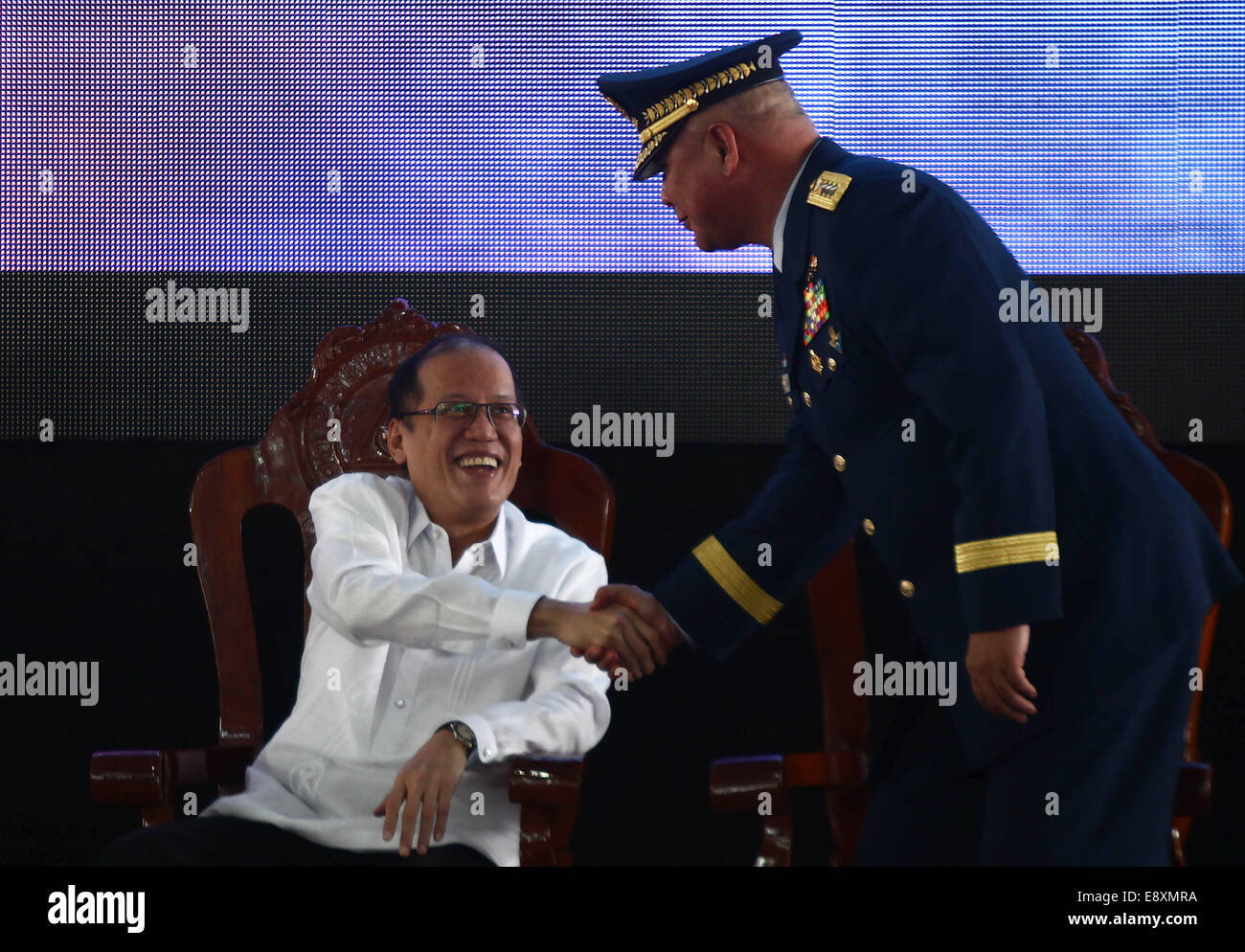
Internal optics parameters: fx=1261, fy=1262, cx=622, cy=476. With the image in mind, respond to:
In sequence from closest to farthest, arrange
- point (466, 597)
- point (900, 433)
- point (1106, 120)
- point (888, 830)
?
point (900, 433) → point (888, 830) → point (466, 597) → point (1106, 120)

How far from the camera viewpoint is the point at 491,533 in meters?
2.49

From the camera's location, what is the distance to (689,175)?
2049 mm

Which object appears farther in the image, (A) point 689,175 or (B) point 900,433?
(A) point 689,175

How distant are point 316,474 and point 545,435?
1.87 ft

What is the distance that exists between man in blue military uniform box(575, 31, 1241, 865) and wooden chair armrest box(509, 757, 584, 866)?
491 millimetres

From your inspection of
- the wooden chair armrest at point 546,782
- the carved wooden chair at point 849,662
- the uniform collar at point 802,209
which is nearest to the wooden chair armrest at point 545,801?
the wooden chair armrest at point 546,782

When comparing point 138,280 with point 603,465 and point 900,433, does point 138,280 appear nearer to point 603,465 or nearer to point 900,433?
point 603,465

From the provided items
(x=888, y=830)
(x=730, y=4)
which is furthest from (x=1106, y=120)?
(x=888, y=830)

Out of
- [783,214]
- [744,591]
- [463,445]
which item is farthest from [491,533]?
[783,214]

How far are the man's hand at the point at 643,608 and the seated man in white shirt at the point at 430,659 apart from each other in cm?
3

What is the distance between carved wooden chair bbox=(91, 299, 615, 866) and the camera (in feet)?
8.52

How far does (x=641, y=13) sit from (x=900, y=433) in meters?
1.56

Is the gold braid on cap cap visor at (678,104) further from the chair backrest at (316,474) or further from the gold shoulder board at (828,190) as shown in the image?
the chair backrest at (316,474)

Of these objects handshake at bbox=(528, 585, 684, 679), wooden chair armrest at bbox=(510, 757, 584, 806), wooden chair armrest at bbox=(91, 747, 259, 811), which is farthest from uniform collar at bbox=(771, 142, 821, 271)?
wooden chair armrest at bbox=(91, 747, 259, 811)
